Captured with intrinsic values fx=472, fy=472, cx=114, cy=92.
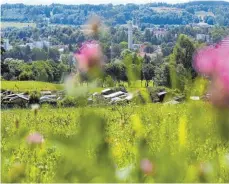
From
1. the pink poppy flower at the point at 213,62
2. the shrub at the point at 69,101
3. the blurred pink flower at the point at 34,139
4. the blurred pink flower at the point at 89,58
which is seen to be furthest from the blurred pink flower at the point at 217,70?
the blurred pink flower at the point at 34,139

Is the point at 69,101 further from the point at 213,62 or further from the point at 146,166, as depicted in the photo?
the point at 213,62

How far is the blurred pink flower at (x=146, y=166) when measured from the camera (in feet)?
3.01

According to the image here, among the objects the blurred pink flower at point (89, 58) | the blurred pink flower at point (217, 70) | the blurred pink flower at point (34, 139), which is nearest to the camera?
the blurred pink flower at point (217, 70)

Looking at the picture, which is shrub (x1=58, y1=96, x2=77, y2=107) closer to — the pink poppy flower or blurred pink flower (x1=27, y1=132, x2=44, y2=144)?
blurred pink flower (x1=27, y1=132, x2=44, y2=144)

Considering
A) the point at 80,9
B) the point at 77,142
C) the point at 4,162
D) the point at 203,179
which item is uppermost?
the point at 80,9

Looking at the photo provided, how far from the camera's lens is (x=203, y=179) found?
98 centimetres

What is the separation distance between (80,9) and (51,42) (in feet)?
0.60

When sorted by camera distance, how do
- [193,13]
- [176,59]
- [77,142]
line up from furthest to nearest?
[193,13]
[176,59]
[77,142]

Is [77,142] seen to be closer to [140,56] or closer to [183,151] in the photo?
[183,151]

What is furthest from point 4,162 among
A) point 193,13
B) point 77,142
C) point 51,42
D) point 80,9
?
point 193,13

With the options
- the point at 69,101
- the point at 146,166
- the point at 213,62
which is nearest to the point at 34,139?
the point at 146,166

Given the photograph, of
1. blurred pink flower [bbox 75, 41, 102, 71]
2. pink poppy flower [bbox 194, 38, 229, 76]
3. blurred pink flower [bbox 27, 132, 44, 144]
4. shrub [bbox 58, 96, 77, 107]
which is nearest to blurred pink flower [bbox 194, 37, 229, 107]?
pink poppy flower [bbox 194, 38, 229, 76]

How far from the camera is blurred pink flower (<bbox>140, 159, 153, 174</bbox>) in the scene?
916 millimetres

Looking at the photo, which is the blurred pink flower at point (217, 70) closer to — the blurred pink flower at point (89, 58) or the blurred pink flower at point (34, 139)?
the blurred pink flower at point (89, 58)
